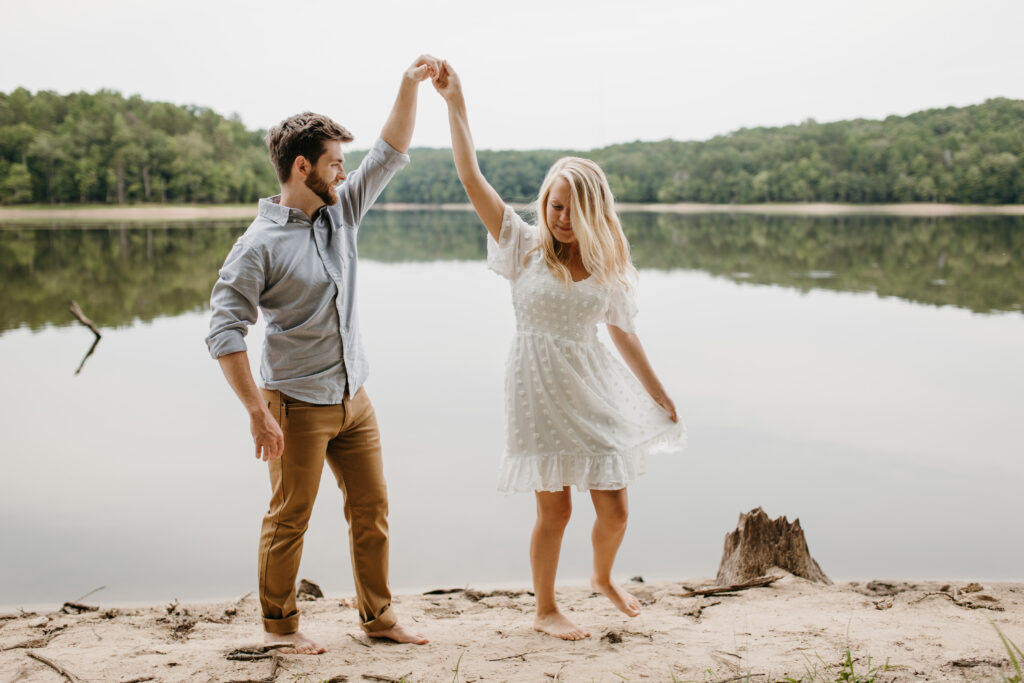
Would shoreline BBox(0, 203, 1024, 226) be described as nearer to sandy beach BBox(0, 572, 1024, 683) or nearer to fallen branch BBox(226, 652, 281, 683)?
sandy beach BBox(0, 572, 1024, 683)

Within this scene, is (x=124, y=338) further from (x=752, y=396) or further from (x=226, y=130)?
(x=226, y=130)

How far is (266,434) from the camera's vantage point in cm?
240

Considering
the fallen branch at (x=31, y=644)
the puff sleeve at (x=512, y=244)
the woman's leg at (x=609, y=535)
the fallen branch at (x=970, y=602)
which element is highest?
the puff sleeve at (x=512, y=244)

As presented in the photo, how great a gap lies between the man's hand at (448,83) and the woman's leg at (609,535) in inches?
57.4

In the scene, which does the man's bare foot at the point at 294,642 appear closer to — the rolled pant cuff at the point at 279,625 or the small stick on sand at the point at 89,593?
the rolled pant cuff at the point at 279,625

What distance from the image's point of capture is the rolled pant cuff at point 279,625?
104 inches

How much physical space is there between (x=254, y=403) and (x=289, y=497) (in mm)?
385

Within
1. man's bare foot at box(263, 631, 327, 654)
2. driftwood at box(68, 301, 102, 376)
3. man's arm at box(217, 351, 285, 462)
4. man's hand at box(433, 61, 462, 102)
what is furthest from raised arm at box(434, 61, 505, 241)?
driftwood at box(68, 301, 102, 376)

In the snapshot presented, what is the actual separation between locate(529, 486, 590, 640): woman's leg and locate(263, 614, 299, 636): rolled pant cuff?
2.77ft

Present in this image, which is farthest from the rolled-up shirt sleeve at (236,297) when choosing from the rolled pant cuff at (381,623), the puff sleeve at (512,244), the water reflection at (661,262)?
the water reflection at (661,262)

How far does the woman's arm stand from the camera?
2.92m

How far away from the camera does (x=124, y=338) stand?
37.4 feet

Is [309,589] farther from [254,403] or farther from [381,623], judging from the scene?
[254,403]

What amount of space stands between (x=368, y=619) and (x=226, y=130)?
8475 centimetres
